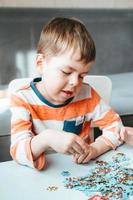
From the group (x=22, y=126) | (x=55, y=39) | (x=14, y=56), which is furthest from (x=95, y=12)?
(x=22, y=126)

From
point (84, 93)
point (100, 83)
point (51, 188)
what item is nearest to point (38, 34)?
point (100, 83)

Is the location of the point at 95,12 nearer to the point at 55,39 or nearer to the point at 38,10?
the point at 38,10

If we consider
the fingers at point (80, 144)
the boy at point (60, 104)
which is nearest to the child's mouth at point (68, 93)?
the boy at point (60, 104)

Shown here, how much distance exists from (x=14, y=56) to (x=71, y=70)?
149cm

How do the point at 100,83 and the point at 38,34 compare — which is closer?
the point at 100,83

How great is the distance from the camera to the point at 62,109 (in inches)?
46.2

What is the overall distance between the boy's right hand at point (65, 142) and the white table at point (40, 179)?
7cm

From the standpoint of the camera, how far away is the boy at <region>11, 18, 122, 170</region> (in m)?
0.97

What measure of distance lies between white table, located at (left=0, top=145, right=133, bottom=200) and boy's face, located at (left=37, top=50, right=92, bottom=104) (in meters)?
0.21

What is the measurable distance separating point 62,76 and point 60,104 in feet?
0.43

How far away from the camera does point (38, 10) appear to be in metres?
2.44

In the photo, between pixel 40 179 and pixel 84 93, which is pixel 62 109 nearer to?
pixel 84 93

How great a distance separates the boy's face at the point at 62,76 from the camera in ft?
3.44

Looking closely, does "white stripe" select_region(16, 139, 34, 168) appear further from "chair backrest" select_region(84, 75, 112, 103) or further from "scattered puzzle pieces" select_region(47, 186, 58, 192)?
"chair backrest" select_region(84, 75, 112, 103)
